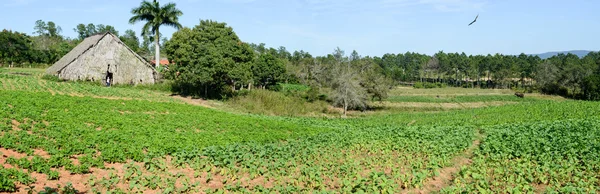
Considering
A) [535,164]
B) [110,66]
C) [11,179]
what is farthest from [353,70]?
[11,179]

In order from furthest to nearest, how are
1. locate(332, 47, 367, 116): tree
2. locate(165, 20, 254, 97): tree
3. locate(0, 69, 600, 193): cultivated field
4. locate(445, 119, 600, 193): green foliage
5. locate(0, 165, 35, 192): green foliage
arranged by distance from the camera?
1. locate(332, 47, 367, 116): tree
2. locate(165, 20, 254, 97): tree
3. locate(445, 119, 600, 193): green foliage
4. locate(0, 69, 600, 193): cultivated field
5. locate(0, 165, 35, 192): green foliage

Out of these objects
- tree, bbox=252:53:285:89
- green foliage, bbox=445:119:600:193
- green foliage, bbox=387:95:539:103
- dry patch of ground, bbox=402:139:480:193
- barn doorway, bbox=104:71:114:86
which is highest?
tree, bbox=252:53:285:89

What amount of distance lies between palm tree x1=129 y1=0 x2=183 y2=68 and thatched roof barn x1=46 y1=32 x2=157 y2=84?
5.97 metres

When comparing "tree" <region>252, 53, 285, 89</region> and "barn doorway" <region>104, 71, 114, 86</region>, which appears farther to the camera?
"tree" <region>252, 53, 285, 89</region>

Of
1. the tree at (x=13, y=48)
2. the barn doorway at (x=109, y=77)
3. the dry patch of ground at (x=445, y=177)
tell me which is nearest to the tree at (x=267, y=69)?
the barn doorway at (x=109, y=77)

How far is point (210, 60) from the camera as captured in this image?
120 ft

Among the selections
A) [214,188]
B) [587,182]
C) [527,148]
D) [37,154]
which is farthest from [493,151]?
[37,154]

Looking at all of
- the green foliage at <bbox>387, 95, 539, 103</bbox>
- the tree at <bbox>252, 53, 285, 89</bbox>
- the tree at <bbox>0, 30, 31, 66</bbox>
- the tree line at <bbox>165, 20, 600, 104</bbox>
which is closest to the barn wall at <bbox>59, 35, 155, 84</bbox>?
the tree line at <bbox>165, 20, 600, 104</bbox>

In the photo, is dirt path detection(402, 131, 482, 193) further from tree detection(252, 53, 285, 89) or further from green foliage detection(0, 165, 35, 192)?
tree detection(252, 53, 285, 89)

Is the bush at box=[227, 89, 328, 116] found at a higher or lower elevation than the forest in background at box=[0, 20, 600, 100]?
lower

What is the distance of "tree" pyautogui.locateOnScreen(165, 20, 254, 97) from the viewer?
36531mm

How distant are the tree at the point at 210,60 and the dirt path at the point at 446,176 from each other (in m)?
25.8

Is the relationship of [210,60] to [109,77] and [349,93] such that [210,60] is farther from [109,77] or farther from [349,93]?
[349,93]

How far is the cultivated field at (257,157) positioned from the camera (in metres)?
11.0
